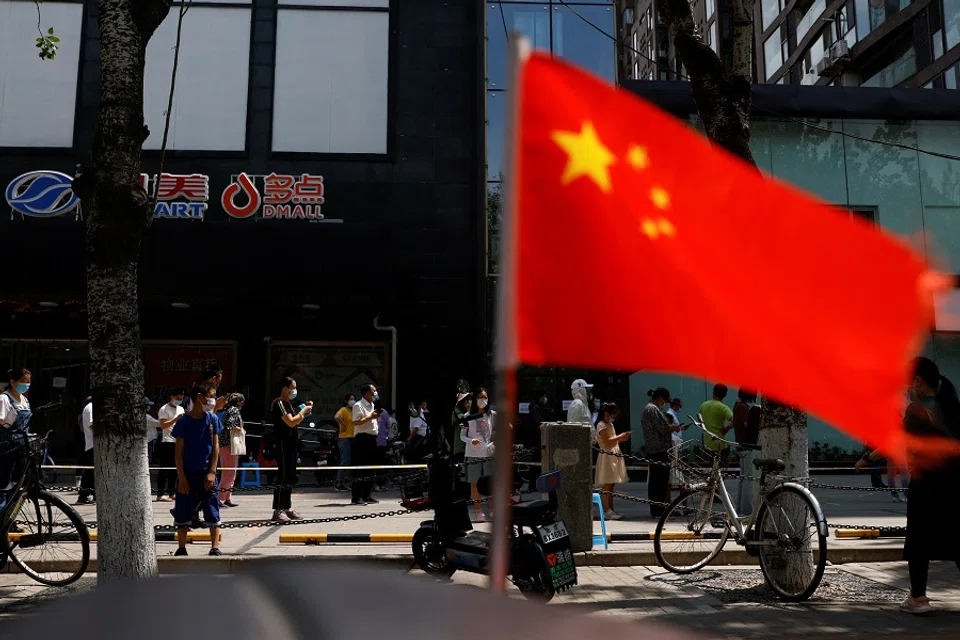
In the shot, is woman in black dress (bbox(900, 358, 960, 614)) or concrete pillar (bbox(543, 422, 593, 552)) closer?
woman in black dress (bbox(900, 358, 960, 614))

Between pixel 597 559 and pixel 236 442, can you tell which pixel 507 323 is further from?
pixel 236 442

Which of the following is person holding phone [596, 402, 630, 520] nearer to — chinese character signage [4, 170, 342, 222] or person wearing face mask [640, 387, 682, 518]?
person wearing face mask [640, 387, 682, 518]

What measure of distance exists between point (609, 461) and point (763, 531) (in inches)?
152

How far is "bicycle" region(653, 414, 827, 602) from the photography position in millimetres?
6875

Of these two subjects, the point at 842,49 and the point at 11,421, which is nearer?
the point at 11,421

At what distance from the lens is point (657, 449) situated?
1141 cm

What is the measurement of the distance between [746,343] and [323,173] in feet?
61.2

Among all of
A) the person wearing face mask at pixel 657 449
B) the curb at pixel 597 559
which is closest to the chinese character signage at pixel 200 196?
the person wearing face mask at pixel 657 449

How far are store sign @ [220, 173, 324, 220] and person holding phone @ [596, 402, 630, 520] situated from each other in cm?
1047

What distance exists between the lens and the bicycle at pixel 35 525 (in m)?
7.22

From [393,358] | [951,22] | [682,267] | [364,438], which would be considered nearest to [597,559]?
[364,438]

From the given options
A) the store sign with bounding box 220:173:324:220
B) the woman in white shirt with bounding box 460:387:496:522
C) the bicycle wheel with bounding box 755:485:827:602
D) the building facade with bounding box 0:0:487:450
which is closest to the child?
the woman in white shirt with bounding box 460:387:496:522

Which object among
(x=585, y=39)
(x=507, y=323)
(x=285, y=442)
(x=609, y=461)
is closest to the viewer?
(x=507, y=323)

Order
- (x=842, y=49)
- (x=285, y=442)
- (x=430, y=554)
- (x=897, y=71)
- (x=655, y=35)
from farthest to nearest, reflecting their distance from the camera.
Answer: (x=655, y=35) → (x=842, y=49) → (x=897, y=71) → (x=285, y=442) → (x=430, y=554)
